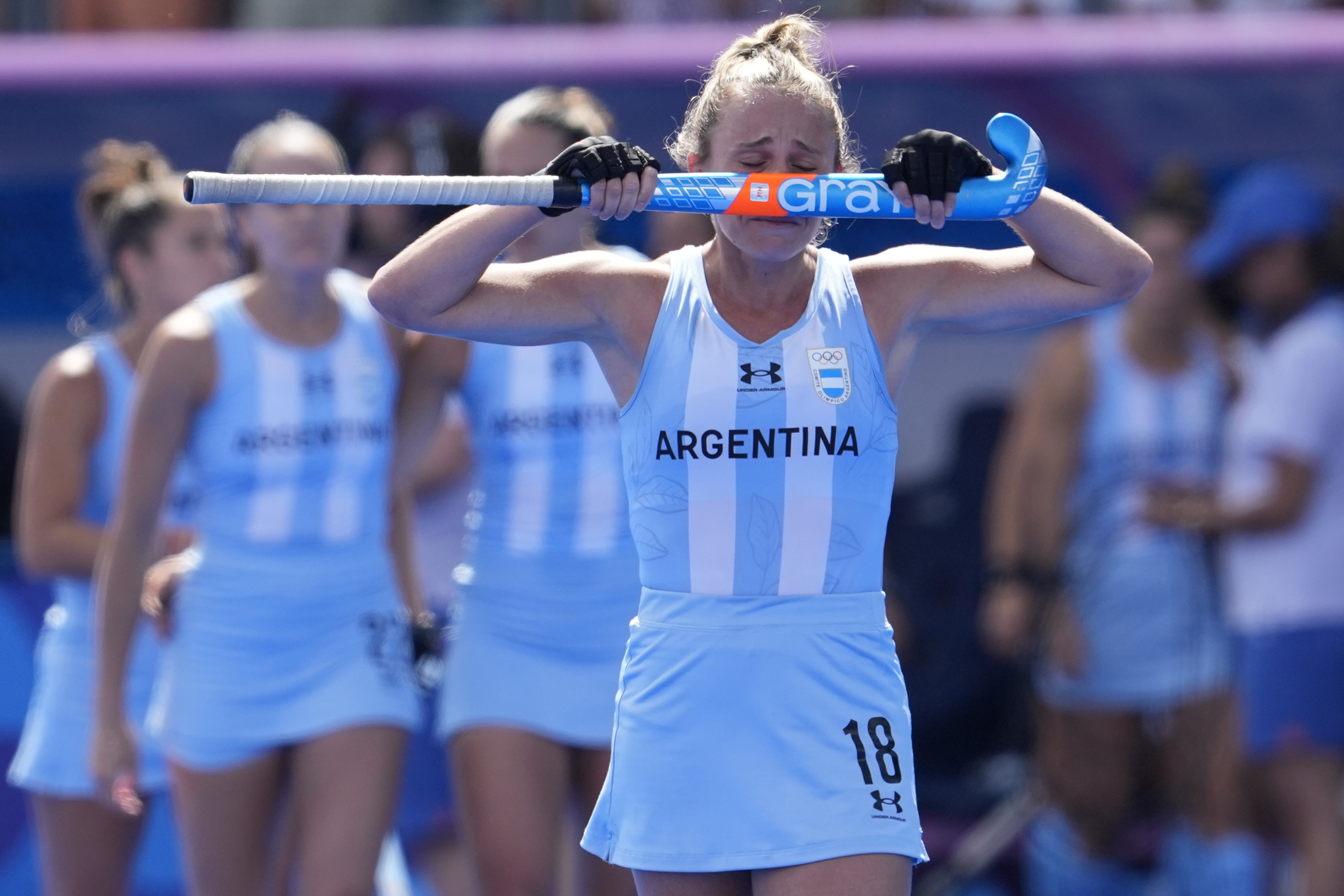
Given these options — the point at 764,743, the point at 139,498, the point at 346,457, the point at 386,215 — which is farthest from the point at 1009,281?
the point at 386,215

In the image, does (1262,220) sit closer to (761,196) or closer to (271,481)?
(271,481)

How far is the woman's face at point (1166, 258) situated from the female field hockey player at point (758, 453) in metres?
2.95

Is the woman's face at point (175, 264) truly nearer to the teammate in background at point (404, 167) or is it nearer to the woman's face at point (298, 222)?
the woman's face at point (298, 222)

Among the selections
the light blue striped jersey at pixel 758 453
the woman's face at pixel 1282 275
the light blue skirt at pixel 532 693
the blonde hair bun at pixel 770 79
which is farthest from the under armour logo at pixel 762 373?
the woman's face at pixel 1282 275

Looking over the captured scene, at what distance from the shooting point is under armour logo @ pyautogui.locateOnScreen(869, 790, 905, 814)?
114 inches

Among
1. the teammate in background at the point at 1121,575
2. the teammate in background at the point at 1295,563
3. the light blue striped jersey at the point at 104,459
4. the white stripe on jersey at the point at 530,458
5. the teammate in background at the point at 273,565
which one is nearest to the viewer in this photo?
the teammate in background at the point at 273,565

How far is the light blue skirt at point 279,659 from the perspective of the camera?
4.20m

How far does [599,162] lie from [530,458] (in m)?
1.72

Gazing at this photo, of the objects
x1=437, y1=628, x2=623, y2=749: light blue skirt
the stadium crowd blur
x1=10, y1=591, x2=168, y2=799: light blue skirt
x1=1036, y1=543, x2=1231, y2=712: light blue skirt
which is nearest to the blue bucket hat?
x1=1036, y1=543, x2=1231, y2=712: light blue skirt

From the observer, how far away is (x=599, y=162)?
280 cm

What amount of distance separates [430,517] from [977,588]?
2241mm

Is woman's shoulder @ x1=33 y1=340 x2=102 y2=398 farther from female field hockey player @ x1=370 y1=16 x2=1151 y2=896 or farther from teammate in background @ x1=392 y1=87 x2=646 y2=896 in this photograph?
female field hockey player @ x1=370 y1=16 x2=1151 y2=896

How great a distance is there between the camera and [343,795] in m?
4.10

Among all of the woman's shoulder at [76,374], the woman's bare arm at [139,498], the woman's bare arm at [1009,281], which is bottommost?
the woman's bare arm at [139,498]
